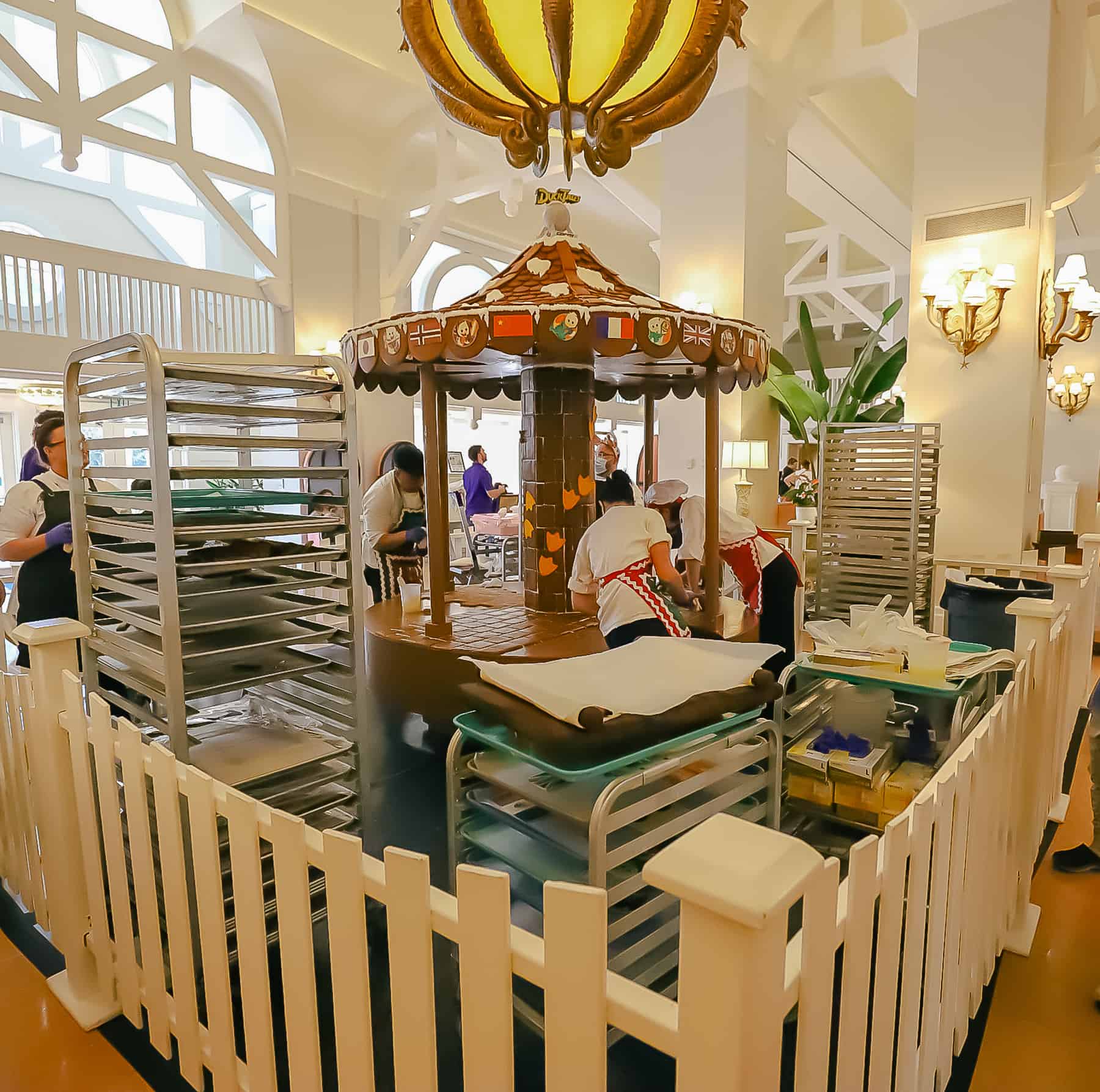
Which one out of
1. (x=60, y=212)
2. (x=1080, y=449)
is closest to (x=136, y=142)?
(x=60, y=212)

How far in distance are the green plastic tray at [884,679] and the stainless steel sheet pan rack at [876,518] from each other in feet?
9.48

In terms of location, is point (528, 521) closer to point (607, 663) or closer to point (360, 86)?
point (607, 663)

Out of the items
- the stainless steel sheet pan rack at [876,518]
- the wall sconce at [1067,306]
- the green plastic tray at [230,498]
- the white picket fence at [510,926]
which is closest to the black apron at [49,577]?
the white picket fence at [510,926]

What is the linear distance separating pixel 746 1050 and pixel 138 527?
1758mm

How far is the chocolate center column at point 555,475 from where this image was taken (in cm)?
385

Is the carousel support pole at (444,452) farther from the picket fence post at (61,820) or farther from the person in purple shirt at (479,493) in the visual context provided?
the person in purple shirt at (479,493)

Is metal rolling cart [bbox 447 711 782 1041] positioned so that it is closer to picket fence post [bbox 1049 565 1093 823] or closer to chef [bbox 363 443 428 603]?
picket fence post [bbox 1049 565 1093 823]

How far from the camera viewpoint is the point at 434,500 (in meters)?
3.77

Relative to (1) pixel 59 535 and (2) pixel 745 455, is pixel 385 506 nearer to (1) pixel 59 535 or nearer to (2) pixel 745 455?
(1) pixel 59 535

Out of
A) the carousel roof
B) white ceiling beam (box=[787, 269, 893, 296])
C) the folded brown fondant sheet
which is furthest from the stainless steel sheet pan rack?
white ceiling beam (box=[787, 269, 893, 296])

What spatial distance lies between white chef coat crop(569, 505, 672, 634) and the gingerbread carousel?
9.9 inches

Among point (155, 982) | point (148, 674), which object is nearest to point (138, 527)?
point (148, 674)

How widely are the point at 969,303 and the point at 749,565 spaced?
127 inches

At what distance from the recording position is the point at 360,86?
7.79 meters
